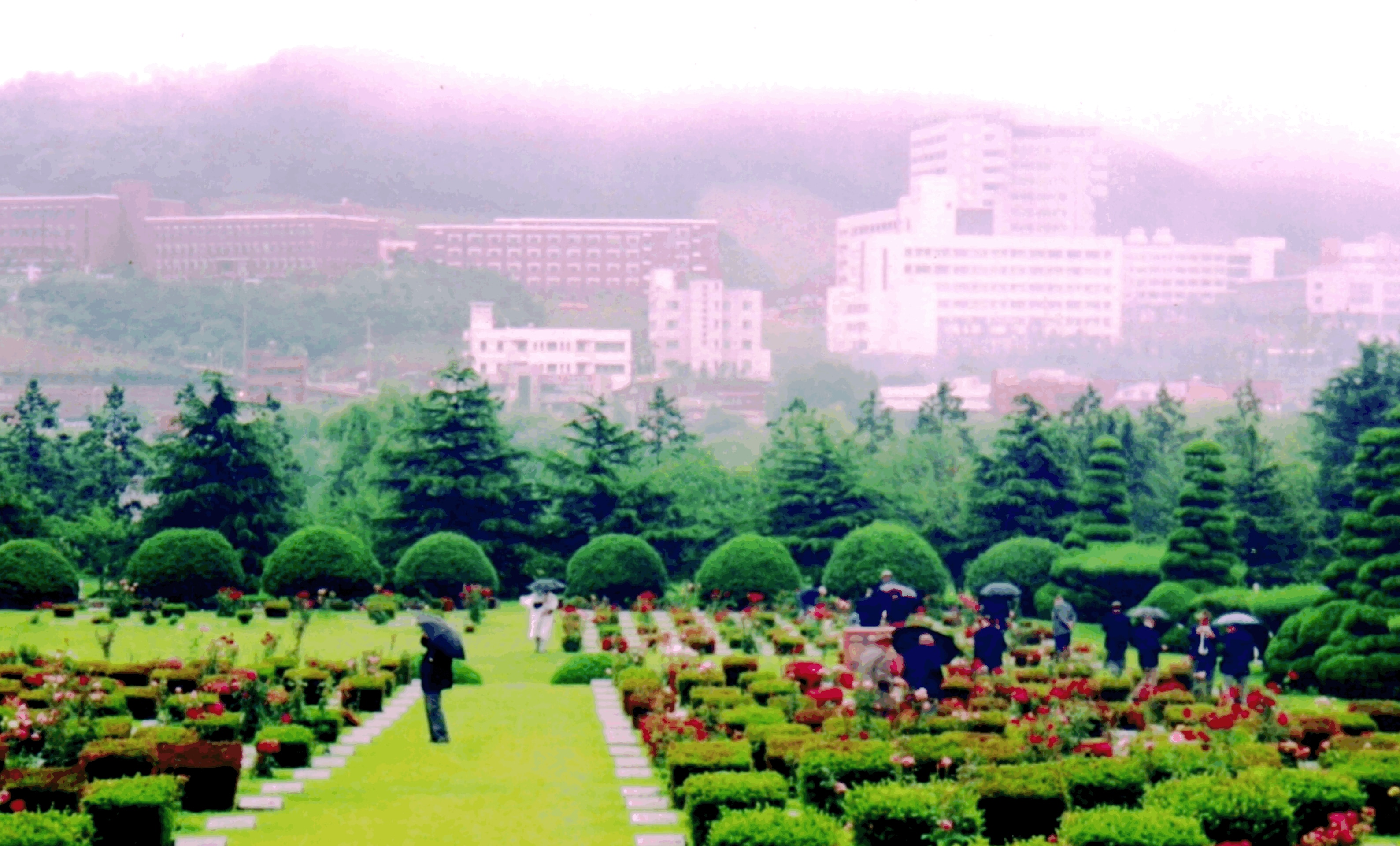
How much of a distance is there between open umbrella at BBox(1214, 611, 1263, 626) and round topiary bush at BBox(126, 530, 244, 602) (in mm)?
18988

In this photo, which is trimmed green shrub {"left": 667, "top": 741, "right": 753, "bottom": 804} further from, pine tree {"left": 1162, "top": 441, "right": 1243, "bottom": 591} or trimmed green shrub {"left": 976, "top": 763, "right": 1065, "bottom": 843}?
pine tree {"left": 1162, "top": 441, "right": 1243, "bottom": 591}

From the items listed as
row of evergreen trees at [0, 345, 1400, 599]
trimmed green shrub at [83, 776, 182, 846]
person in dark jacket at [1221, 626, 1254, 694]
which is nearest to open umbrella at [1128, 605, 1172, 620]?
person in dark jacket at [1221, 626, 1254, 694]

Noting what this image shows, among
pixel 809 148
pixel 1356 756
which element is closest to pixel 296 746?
pixel 1356 756

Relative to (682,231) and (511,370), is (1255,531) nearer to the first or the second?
(511,370)

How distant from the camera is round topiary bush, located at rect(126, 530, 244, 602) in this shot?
113 ft

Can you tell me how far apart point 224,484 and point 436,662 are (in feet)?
82.7

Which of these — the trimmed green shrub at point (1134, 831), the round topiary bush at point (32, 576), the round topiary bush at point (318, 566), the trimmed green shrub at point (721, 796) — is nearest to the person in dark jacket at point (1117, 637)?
the trimmed green shrub at point (721, 796)

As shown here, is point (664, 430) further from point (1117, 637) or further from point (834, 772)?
point (834, 772)

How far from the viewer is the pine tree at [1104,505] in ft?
125

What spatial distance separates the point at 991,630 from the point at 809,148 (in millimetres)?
160305

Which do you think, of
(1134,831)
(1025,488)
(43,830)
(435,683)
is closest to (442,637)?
(435,683)

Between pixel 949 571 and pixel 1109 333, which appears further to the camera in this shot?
pixel 1109 333

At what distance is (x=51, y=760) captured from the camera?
14.2 m

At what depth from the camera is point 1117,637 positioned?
79.7ft
